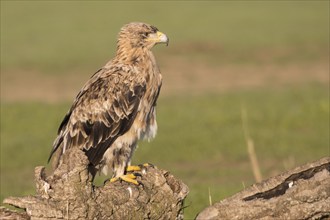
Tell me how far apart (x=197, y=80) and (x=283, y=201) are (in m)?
17.1

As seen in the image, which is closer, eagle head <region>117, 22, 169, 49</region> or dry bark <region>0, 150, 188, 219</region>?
dry bark <region>0, 150, 188, 219</region>

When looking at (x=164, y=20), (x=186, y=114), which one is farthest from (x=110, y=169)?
(x=164, y=20)

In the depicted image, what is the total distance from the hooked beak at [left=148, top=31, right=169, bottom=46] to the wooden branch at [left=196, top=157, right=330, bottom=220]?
2.78 meters

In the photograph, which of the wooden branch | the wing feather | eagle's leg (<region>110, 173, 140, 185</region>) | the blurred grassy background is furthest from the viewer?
the blurred grassy background

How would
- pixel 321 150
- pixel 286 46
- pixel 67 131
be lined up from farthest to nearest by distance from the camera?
pixel 286 46
pixel 321 150
pixel 67 131

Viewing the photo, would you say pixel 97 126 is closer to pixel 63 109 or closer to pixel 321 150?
pixel 321 150

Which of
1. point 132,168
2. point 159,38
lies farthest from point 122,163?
point 159,38

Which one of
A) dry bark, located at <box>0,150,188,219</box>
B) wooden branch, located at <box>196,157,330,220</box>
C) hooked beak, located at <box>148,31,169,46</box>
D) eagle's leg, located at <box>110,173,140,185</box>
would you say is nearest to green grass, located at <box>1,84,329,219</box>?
hooked beak, located at <box>148,31,169,46</box>

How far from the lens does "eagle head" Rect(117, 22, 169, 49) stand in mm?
9484

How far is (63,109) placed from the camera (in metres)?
19.5

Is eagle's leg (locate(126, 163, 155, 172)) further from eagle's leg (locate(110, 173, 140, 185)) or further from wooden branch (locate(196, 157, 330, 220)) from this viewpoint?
wooden branch (locate(196, 157, 330, 220))

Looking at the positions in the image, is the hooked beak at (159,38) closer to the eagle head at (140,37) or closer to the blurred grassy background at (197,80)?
the eagle head at (140,37)

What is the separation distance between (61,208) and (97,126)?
246 centimetres

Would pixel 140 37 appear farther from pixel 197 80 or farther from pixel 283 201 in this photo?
pixel 197 80
